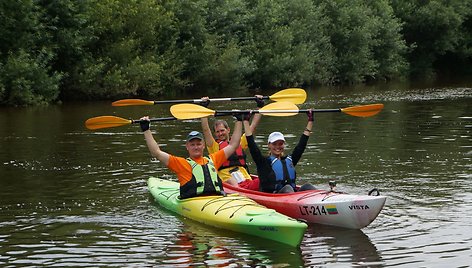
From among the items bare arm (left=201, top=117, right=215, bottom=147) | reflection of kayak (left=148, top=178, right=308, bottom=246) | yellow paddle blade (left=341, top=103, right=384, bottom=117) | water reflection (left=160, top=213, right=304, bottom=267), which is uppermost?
yellow paddle blade (left=341, top=103, right=384, bottom=117)

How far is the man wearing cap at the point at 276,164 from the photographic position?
10922 millimetres

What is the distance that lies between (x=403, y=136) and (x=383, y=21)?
3167 centimetres

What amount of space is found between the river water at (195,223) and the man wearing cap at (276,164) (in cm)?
98

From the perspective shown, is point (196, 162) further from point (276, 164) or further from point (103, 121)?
point (103, 121)

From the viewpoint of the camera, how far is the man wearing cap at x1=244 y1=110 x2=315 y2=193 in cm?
1092

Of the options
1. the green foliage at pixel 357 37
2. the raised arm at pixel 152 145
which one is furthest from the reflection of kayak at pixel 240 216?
the green foliage at pixel 357 37

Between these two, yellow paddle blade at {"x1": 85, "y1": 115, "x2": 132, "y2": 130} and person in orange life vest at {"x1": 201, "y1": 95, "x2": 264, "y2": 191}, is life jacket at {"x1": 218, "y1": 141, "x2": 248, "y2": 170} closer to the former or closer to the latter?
person in orange life vest at {"x1": 201, "y1": 95, "x2": 264, "y2": 191}

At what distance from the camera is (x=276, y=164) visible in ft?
36.1

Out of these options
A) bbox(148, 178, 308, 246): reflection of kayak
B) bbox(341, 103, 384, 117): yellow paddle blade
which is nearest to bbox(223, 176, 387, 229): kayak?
bbox(148, 178, 308, 246): reflection of kayak

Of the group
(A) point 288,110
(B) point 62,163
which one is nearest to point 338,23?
(B) point 62,163

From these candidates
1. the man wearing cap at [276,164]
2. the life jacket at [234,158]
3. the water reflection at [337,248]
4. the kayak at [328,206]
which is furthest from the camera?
the life jacket at [234,158]

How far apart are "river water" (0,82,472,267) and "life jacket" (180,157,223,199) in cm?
49

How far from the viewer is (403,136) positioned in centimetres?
1998

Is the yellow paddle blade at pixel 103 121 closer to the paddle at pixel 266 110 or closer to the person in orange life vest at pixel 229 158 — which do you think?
the paddle at pixel 266 110
